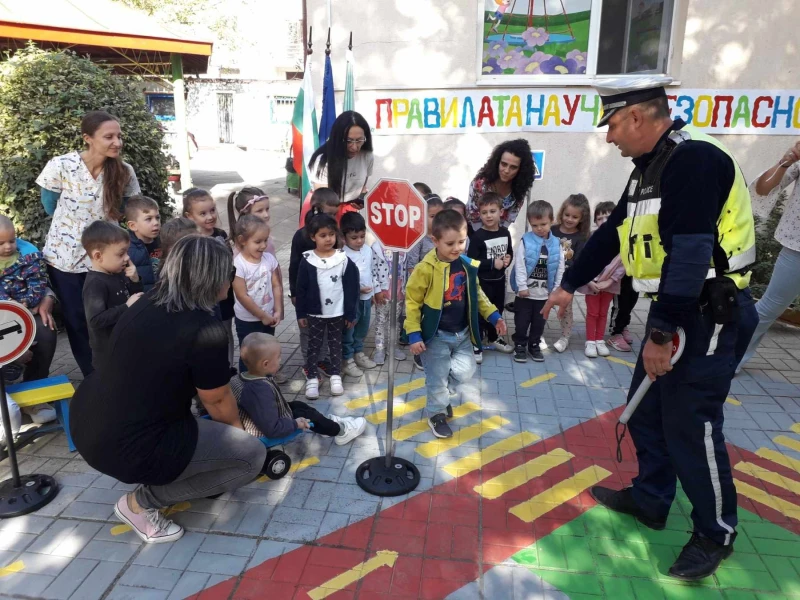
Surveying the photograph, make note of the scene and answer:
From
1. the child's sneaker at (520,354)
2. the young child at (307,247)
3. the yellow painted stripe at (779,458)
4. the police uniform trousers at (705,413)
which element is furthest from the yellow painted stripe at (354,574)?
the child's sneaker at (520,354)

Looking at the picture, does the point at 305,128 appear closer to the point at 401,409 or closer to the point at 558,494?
the point at 401,409

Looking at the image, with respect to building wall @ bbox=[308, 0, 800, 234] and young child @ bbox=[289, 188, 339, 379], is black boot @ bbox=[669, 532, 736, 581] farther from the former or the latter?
building wall @ bbox=[308, 0, 800, 234]

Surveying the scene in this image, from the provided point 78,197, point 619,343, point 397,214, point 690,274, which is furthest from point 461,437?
point 78,197

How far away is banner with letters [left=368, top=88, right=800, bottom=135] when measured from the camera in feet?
23.5

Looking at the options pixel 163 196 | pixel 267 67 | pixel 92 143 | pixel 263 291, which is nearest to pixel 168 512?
pixel 263 291

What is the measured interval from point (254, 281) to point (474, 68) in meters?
4.51

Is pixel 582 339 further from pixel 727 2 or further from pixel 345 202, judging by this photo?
pixel 727 2

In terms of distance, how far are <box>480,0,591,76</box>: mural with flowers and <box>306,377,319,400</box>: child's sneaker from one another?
495 cm

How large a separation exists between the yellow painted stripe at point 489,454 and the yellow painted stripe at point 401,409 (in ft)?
2.14

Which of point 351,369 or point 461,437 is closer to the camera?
point 461,437

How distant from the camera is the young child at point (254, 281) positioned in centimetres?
445

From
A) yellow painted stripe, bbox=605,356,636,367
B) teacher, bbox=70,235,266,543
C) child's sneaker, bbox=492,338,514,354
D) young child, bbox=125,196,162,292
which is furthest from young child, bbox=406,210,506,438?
yellow painted stripe, bbox=605,356,636,367

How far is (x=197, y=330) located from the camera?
8.99 feet

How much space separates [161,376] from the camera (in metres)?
2.72
